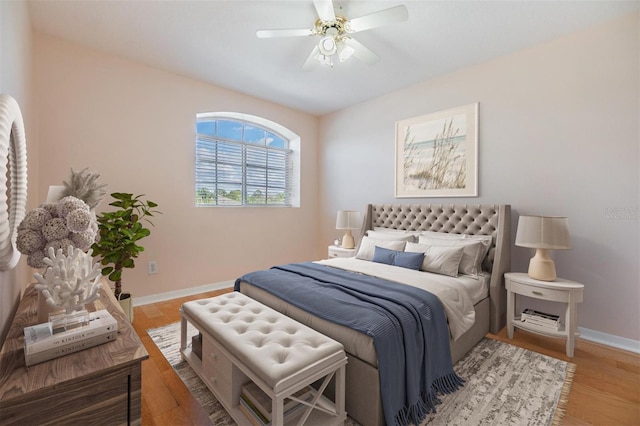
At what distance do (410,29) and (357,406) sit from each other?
2.98 metres

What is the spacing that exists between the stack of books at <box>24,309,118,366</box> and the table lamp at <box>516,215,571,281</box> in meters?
2.99

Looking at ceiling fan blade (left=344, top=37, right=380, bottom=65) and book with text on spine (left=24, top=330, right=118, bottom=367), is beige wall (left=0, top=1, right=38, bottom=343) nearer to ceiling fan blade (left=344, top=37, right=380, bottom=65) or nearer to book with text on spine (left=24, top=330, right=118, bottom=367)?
book with text on spine (left=24, top=330, right=118, bottom=367)

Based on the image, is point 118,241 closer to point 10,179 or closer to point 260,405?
point 10,179

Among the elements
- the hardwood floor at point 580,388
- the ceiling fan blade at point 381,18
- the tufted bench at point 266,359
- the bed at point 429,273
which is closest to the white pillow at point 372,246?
the bed at point 429,273

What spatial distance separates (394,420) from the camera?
1481 millimetres

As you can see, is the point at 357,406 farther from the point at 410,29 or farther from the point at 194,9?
the point at 194,9

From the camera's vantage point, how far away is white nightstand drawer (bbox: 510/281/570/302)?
232 cm

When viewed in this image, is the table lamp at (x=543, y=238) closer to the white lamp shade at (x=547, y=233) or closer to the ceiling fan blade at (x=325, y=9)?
the white lamp shade at (x=547, y=233)

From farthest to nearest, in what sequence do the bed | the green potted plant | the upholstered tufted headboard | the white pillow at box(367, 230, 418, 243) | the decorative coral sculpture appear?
the white pillow at box(367, 230, 418, 243) → the upholstered tufted headboard → the green potted plant → the bed → the decorative coral sculpture

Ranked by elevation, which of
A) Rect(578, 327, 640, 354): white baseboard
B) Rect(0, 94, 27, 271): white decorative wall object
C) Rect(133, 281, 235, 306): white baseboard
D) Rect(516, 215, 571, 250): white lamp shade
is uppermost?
Rect(0, 94, 27, 271): white decorative wall object

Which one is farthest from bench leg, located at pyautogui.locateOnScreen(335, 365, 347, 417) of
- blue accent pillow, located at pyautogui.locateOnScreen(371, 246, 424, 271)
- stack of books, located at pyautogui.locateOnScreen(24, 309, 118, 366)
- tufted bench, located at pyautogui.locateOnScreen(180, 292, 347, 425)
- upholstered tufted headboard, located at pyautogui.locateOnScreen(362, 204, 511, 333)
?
upholstered tufted headboard, located at pyautogui.locateOnScreen(362, 204, 511, 333)

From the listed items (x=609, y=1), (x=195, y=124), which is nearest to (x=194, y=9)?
(x=195, y=124)

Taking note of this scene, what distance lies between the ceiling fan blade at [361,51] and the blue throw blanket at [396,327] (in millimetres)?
1990

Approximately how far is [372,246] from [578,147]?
2186 millimetres
